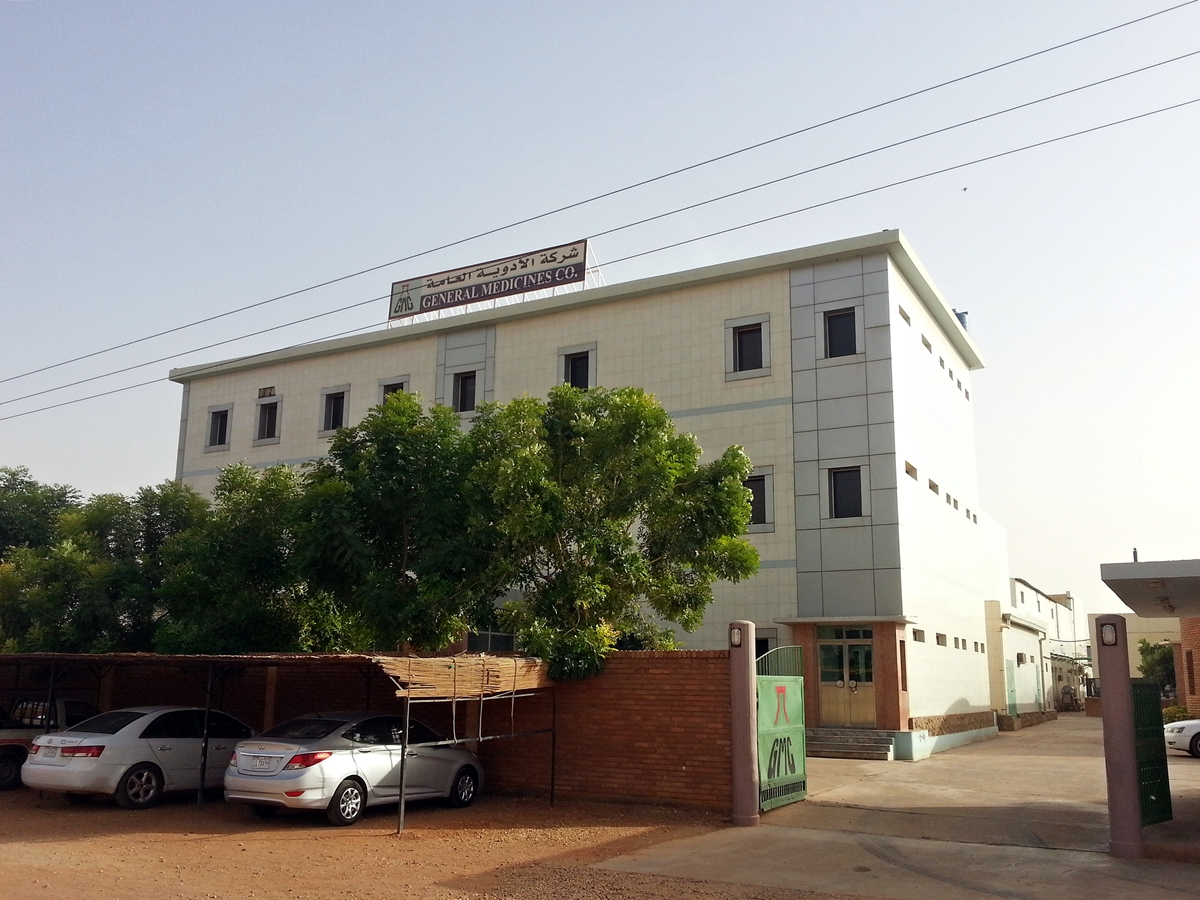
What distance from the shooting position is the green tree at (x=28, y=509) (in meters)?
28.8

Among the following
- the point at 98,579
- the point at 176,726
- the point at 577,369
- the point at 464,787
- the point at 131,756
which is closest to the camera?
the point at 131,756

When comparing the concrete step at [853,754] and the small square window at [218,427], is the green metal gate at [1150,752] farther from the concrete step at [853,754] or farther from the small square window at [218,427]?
the small square window at [218,427]

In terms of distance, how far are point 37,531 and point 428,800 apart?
19.1 meters

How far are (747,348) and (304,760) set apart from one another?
1655 cm

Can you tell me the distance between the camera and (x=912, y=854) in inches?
463

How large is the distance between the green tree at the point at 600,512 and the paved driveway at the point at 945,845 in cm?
401

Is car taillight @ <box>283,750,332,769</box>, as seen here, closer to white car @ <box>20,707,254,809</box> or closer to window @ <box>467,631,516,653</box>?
white car @ <box>20,707,254,809</box>

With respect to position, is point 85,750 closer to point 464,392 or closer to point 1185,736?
point 464,392

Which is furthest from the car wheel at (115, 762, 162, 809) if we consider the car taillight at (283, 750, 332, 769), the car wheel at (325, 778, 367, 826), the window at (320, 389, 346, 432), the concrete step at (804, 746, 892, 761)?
the window at (320, 389, 346, 432)

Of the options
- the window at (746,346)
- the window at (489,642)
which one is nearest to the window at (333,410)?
the window at (489,642)

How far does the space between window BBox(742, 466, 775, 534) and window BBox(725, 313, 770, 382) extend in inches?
97.2

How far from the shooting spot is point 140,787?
14656 millimetres

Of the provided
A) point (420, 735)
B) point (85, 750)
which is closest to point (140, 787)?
point (85, 750)

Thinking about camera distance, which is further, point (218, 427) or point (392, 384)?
point (218, 427)
